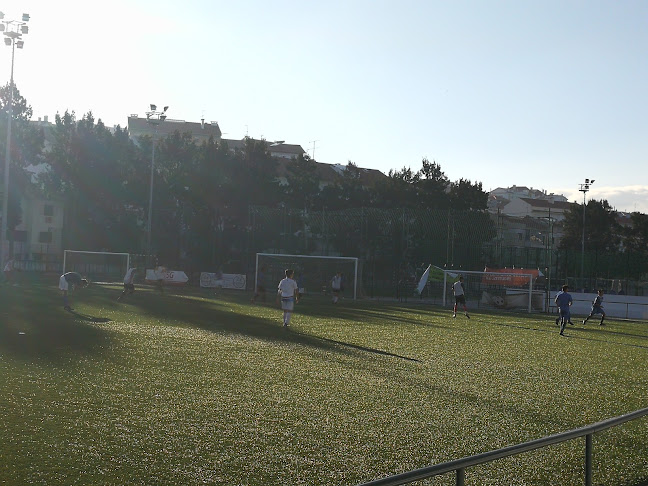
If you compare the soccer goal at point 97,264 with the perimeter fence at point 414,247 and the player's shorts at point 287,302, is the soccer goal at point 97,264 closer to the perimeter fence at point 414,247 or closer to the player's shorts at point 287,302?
the perimeter fence at point 414,247

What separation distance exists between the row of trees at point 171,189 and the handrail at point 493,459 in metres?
52.4

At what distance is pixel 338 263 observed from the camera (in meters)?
53.4

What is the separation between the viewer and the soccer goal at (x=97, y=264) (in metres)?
59.8

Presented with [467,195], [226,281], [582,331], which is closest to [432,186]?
[467,195]

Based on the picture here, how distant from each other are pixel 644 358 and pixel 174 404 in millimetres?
14238

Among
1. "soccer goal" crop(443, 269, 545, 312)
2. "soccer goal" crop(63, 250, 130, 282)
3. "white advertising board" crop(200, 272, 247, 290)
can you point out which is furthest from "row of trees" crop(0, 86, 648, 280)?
"soccer goal" crop(443, 269, 545, 312)

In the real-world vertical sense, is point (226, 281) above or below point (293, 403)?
above

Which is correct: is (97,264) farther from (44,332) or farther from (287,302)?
(44,332)

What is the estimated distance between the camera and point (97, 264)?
2367 inches

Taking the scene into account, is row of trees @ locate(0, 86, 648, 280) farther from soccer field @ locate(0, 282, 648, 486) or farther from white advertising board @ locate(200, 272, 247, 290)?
soccer field @ locate(0, 282, 648, 486)

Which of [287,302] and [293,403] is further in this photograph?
[287,302]

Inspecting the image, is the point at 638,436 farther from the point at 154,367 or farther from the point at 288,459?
the point at 154,367

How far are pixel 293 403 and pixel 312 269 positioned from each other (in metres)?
42.6

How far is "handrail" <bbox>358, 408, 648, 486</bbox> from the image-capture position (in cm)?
432
